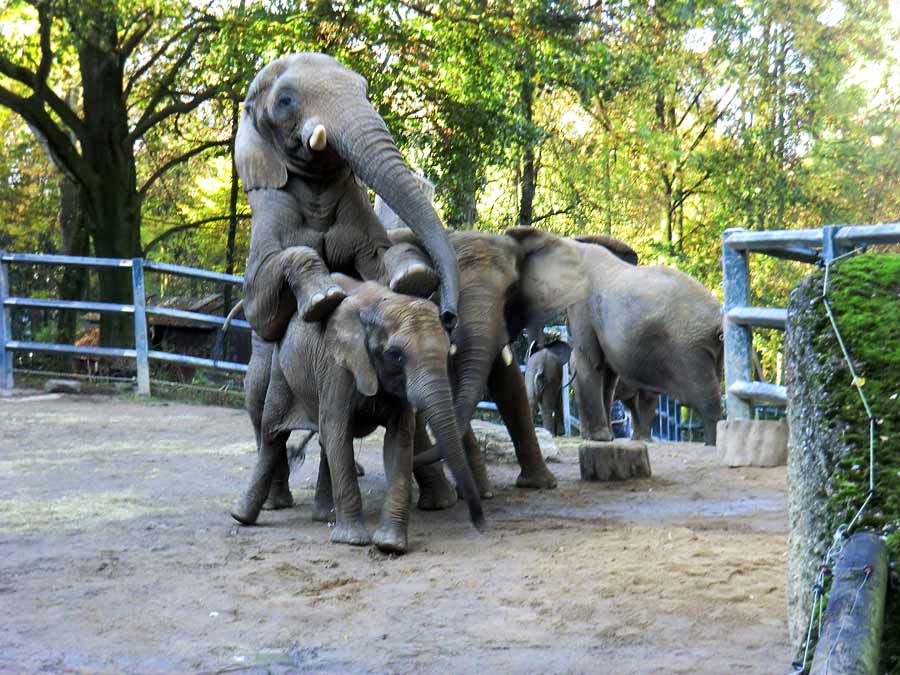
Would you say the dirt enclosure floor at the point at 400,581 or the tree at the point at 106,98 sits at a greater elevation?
the tree at the point at 106,98

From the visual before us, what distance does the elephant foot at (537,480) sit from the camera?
320 inches

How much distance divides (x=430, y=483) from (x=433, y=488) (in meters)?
0.04

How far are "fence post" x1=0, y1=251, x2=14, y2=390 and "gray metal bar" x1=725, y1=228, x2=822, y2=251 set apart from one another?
349 inches

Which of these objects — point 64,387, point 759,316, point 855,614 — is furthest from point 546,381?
point 855,614

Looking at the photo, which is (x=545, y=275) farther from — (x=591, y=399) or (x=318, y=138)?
(x=591, y=399)

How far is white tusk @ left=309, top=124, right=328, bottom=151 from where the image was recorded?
6.73 m

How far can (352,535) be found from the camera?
6.24 metres

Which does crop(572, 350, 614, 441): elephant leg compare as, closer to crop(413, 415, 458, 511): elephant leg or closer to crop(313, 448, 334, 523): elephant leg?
crop(413, 415, 458, 511): elephant leg

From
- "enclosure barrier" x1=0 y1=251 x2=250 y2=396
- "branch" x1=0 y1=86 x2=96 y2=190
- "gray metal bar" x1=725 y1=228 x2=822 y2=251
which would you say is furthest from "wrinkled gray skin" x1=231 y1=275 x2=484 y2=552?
"branch" x1=0 y1=86 x2=96 y2=190

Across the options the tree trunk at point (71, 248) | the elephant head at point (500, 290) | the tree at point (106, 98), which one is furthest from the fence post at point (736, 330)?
the tree trunk at point (71, 248)

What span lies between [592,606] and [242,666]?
4.26 ft

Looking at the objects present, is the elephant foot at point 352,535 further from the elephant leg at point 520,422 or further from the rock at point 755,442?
the rock at point 755,442

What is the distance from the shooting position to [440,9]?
16.2m

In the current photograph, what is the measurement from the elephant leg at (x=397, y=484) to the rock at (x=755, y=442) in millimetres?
2908
